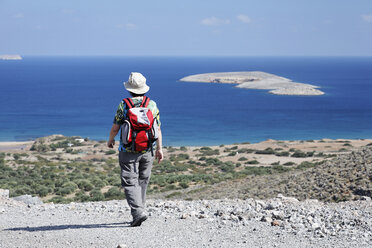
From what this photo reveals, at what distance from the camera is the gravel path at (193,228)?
564 cm

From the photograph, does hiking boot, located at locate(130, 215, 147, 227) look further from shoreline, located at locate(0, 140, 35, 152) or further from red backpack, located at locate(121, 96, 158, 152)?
shoreline, located at locate(0, 140, 35, 152)

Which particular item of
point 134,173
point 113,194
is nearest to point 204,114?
point 113,194

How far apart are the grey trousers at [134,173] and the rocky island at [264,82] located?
13182cm

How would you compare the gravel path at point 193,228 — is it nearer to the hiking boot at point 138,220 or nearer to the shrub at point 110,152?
the hiking boot at point 138,220

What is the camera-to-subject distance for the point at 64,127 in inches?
2913

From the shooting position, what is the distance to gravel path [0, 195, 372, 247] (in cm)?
564

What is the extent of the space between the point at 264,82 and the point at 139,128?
525 feet

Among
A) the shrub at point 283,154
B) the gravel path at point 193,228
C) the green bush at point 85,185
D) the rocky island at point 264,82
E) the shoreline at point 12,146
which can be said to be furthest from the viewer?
the rocky island at point 264,82

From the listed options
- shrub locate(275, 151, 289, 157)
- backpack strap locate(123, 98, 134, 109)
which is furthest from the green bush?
shrub locate(275, 151, 289, 157)

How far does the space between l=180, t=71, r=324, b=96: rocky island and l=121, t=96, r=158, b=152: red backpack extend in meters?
132

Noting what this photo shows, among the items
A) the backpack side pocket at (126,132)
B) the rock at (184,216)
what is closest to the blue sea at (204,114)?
the rock at (184,216)

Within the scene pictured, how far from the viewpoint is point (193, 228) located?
6.28m

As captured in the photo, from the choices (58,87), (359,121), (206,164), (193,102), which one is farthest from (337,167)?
(58,87)

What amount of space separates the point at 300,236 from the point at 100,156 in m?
35.2
